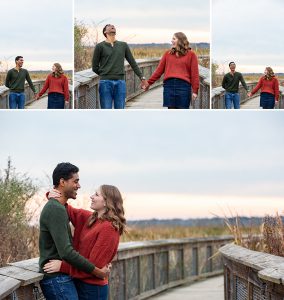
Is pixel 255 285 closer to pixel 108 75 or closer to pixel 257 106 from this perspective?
pixel 108 75

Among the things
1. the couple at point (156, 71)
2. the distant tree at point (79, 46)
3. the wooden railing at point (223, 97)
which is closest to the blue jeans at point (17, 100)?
the distant tree at point (79, 46)

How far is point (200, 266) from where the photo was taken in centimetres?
1852

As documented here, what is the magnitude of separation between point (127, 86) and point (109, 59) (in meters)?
2.55

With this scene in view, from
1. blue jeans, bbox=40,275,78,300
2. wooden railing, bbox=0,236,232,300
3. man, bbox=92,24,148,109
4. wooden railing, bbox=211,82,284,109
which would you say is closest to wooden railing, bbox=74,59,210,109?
wooden railing, bbox=211,82,284,109

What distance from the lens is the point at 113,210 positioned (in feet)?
27.0

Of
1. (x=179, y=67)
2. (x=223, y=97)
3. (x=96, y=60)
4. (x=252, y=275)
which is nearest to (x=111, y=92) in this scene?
(x=96, y=60)

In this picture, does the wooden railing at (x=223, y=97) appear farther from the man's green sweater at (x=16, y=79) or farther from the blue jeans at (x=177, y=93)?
the blue jeans at (x=177, y=93)

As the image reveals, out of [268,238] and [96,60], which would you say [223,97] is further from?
[268,238]

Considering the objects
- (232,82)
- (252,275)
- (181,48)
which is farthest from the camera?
(232,82)

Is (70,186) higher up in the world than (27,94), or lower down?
lower down

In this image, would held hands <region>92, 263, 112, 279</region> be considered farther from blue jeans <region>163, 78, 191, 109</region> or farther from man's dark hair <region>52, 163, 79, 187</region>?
blue jeans <region>163, 78, 191, 109</region>

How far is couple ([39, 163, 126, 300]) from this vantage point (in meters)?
7.99

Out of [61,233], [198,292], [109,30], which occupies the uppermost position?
[109,30]

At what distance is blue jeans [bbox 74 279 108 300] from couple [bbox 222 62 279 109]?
11.2 meters
